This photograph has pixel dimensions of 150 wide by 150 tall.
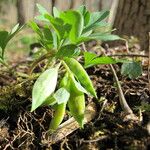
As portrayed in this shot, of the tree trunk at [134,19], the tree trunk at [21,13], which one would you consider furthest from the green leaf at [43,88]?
the tree trunk at [134,19]

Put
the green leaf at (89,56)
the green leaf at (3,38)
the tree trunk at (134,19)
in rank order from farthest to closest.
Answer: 1. the tree trunk at (134,19)
2. the green leaf at (3,38)
3. the green leaf at (89,56)

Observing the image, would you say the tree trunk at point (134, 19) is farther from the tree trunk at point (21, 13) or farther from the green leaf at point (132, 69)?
the green leaf at point (132, 69)

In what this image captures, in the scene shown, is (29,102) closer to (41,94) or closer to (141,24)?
(41,94)

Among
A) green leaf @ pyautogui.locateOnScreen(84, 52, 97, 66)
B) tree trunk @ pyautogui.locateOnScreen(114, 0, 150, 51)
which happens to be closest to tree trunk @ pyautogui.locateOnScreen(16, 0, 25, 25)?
tree trunk @ pyautogui.locateOnScreen(114, 0, 150, 51)

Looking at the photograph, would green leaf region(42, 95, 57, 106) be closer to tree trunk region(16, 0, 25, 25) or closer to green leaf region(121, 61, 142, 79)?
green leaf region(121, 61, 142, 79)

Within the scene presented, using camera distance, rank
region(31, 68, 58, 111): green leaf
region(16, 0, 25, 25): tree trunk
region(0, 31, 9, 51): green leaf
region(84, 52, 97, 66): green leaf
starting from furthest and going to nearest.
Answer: region(16, 0, 25, 25): tree trunk → region(0, 31, 9, 51): green leaf → region(84, 52, 97, 66): green leaf → region(31, 68, 58, 111): green leaf

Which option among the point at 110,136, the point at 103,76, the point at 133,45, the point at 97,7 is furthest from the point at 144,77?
the point at 97,7
